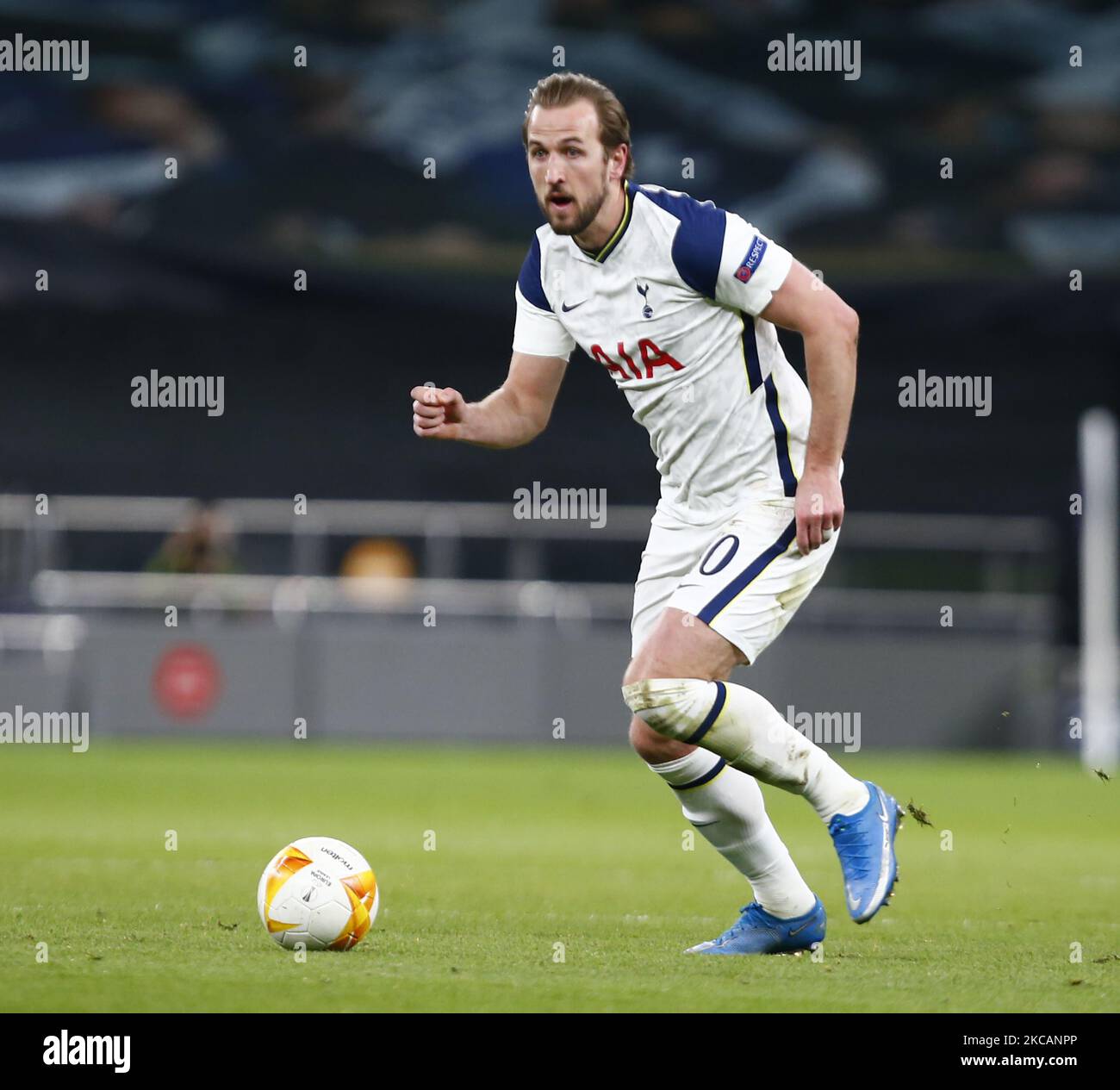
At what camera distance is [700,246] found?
5656 millimetres

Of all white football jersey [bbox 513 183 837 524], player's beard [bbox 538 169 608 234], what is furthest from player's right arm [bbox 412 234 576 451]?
player's beard [bbox 538 169 608 234]

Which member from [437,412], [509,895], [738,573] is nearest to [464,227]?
[509,895]

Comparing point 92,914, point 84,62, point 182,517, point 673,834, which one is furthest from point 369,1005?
point 84,62

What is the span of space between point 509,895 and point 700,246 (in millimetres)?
2831

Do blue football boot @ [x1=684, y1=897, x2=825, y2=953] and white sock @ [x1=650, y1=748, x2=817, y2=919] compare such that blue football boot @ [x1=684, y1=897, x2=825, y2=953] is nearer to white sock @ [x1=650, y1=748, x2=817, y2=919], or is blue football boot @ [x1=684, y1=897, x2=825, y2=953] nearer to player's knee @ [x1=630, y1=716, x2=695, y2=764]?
white sock @ [x1=650, y1=748, x2=817, y2=919]

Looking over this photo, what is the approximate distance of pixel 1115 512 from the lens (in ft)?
68.0

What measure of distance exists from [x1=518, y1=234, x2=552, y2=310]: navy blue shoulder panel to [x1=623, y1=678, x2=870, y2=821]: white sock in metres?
1.33

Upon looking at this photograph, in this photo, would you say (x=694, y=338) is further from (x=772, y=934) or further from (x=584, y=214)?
(x=772, y=934)

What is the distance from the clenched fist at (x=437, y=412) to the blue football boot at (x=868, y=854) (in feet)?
5.40

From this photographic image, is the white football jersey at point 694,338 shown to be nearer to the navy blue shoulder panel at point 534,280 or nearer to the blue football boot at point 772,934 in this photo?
the navy blue shoulder panel at point 534,280

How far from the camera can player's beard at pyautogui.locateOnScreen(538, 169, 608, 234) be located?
5.72 meters

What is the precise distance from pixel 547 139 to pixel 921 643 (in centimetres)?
1278

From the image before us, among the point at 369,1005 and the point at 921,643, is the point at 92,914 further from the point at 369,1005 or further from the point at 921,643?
the point at 921,643

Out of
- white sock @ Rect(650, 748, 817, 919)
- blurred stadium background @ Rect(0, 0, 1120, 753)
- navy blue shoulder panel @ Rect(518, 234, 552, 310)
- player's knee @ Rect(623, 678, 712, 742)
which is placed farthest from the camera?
blurred stadium background @ Rect(0, 0, 1120, 753)
